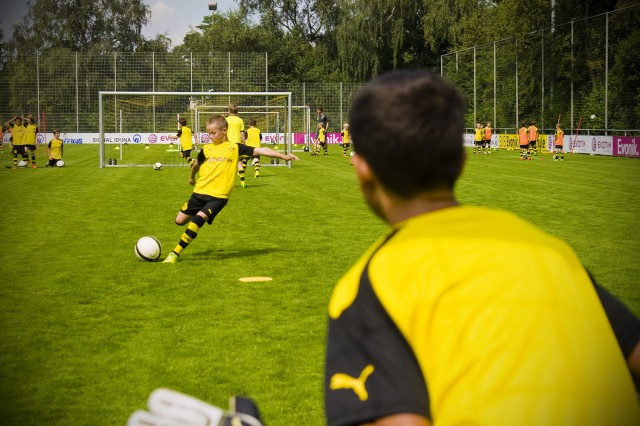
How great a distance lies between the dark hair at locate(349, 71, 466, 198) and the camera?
1794 millimetres

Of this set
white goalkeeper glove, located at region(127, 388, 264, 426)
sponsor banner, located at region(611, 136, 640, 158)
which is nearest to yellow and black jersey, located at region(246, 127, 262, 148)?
sponsor banner, located at region(611, 136, 640, 158)

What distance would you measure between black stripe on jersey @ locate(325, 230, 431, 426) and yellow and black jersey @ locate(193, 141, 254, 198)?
9.19m

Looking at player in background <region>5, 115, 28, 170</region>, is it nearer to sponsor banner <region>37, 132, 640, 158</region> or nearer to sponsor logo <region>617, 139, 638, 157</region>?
sponsor banner <region>37, 132, 640, 158</region>

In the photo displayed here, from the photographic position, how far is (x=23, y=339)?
670 cm

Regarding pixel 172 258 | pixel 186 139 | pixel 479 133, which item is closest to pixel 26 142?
pixel 186 139

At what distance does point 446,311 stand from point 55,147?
102 ft

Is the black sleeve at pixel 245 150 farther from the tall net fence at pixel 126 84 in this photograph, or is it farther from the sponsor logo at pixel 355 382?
the tall net fence at pixel 126 84

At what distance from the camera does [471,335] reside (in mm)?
1620

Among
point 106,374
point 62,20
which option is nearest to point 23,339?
point 106,374

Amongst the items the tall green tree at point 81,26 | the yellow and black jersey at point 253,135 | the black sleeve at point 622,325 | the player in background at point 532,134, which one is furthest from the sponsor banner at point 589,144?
the tall green tree at point 81,26

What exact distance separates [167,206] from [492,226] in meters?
15.8

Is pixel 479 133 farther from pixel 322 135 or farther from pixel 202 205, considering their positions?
pixel 202 205

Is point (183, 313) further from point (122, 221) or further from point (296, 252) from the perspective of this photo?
point (122, 221)

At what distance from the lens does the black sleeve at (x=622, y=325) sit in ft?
6.70
